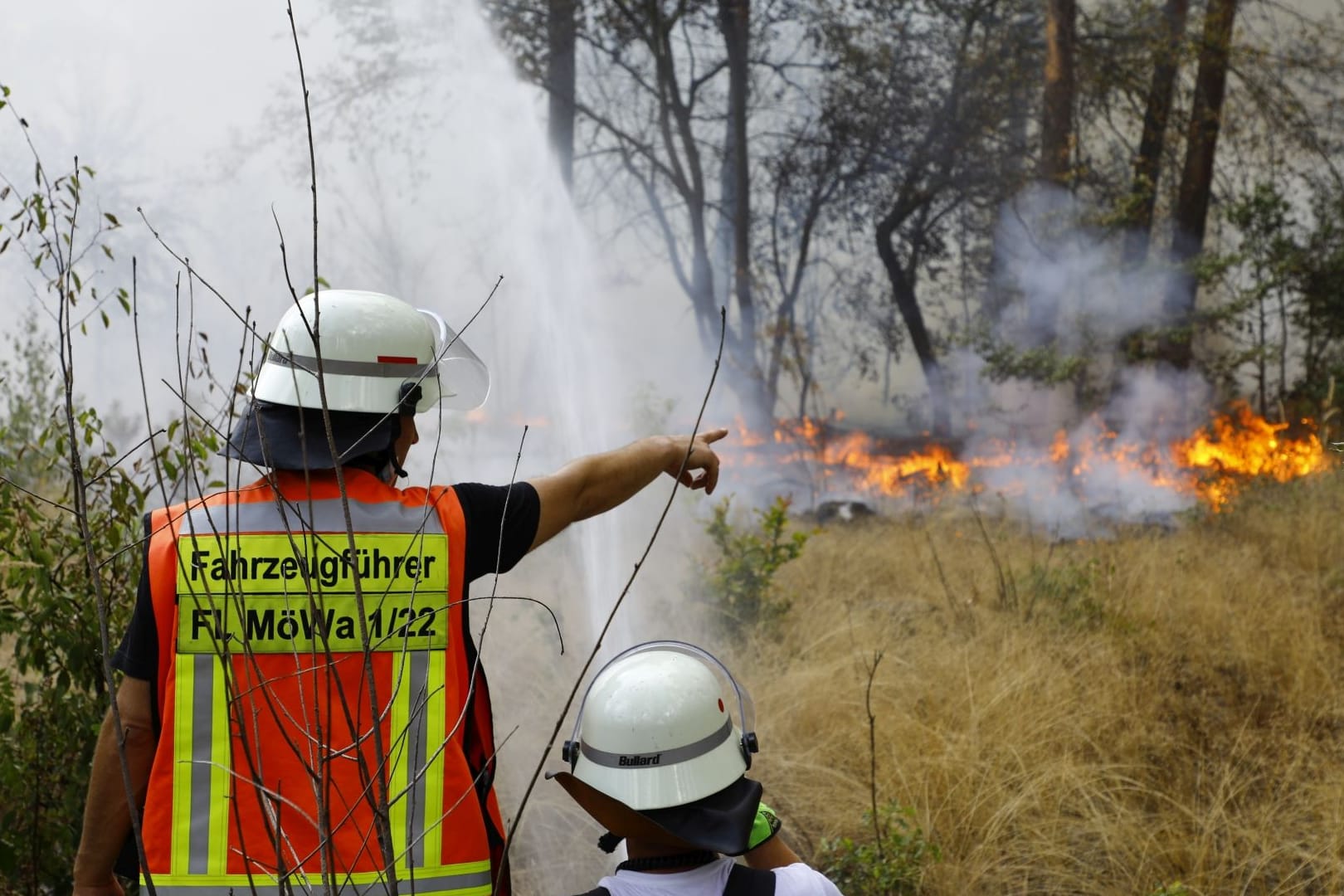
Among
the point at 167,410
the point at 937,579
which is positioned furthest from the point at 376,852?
the point at 167,410

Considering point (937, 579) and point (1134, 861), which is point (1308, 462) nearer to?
point (937, 579)

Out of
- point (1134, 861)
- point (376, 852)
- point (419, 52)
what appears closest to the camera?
point (376, 852)

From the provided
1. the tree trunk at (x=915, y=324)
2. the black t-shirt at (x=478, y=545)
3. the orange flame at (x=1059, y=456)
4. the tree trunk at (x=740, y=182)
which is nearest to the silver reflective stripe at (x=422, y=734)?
the black t-shirt at (x=478, y=545)

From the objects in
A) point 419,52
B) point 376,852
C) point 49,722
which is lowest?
point 49,722

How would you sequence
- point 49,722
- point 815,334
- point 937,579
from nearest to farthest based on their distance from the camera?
point 49,722, point 937,579, point 815,334

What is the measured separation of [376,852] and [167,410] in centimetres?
684

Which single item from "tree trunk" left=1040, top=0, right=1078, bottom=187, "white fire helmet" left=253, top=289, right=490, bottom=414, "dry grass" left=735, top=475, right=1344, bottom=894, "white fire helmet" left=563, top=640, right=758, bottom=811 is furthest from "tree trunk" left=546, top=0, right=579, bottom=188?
"white fire helmet" left=563, top=640, right=758, bottom=811

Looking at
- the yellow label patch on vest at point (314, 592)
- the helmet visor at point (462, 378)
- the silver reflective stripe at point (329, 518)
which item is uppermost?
the helmet visor at point (462, 378)

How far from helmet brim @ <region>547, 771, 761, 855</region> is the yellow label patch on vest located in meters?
0.37

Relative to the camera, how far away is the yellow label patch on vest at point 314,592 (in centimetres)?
177

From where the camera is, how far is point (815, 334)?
12531 mm

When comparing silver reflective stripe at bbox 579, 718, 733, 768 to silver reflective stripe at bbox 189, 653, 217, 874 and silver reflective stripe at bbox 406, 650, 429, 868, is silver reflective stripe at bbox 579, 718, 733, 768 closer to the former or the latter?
silver reflective stripe at bbox 406, 650, 429, 868

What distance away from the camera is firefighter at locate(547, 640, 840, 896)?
5.41 ft

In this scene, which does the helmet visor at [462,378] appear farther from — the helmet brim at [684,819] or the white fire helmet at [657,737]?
the helmet brim at [684,819]
